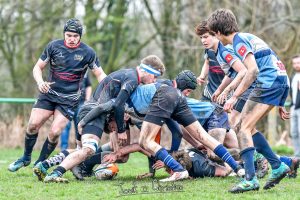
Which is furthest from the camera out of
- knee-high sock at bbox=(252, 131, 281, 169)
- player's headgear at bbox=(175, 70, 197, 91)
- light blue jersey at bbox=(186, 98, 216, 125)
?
light blue jersey at bbox=(186, 98, 216, 125)

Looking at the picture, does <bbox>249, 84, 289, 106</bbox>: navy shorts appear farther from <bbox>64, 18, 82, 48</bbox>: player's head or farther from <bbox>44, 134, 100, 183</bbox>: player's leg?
<bbox>64, 18, 82, 48</bbox>: player's head

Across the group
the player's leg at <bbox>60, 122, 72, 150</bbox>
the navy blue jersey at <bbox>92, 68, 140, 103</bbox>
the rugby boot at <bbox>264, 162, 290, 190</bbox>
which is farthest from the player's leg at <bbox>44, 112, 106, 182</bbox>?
the player's leg at <bbox>60, 122, 72, 150</bbox>

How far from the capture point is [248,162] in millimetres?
6984

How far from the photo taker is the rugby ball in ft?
27.3

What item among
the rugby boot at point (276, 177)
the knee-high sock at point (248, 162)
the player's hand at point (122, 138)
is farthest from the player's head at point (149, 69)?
the rugby boot at point (276, 177)

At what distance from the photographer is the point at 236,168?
24.2 feet

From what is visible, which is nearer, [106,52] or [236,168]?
[236,168]

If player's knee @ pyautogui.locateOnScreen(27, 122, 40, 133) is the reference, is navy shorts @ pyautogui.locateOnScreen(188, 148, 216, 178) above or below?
below

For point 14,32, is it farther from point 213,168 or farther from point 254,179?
point 254,179

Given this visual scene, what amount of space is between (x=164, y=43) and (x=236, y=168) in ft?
50.1

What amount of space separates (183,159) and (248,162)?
5.06ft

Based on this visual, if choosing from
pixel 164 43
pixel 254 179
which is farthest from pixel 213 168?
pixel 164 43

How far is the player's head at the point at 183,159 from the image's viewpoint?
838 centimetres

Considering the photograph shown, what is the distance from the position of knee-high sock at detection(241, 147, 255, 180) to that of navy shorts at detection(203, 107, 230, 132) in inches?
70.9
